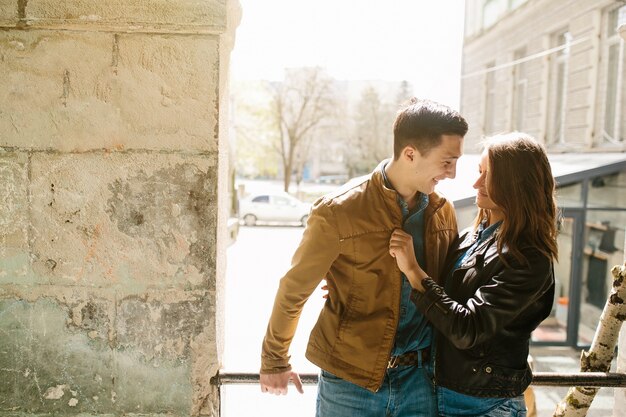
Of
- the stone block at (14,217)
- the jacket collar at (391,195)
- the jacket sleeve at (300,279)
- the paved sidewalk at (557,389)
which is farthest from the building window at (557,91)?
the stone block at (14,217)

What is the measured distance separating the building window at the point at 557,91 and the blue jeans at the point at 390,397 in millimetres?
9602

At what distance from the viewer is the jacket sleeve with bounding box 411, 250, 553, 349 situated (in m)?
1.72

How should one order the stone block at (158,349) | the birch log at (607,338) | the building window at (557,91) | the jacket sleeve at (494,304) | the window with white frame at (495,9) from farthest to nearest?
1. the window with white frame at (495,9)
2. the building window at (557,91)
3. the birch log at (607,338)
4. the stone block at (158,349)
5. the jacket sleeve at (494,304)

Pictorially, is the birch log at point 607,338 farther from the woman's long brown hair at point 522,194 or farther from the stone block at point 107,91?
the stone block at point 107,91

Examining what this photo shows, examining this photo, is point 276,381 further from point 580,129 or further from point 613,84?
point 580,129

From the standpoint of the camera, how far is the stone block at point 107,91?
1953 mm

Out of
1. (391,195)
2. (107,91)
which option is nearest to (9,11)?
(107,91)

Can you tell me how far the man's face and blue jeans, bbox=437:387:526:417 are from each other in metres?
0.73

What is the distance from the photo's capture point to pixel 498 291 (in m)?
1.73

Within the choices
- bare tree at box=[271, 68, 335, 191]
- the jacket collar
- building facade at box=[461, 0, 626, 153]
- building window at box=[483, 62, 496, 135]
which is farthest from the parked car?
the jacket collar

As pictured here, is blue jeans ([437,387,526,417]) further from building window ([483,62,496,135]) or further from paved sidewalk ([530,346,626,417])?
building window ([483,62,496,135])

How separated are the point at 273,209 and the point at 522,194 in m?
22.8

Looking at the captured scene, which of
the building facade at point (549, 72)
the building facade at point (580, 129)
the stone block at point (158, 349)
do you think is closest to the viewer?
the stone block at point (158, 349)

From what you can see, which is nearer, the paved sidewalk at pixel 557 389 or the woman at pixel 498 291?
the woman at pixel 498 291
